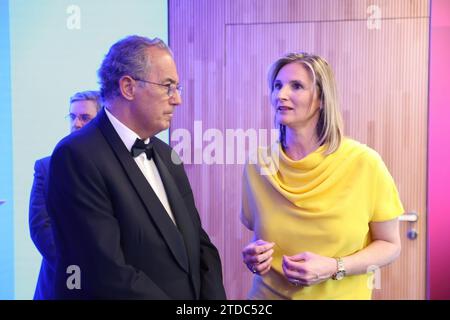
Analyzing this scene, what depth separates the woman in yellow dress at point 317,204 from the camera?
1.32 meters

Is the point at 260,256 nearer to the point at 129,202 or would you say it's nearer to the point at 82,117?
the point at 129,202

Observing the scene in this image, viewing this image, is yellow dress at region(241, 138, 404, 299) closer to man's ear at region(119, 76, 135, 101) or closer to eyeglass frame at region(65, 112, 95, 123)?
man's ear at region(119, 76, 135, 101)

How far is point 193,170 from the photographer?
224 centimetres

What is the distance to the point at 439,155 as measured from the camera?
1.95 meters

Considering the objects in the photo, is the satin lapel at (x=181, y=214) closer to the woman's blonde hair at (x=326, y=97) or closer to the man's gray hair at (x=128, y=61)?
the man's gray hair at (x=128, y=61)

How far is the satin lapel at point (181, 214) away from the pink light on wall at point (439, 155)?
1145mm

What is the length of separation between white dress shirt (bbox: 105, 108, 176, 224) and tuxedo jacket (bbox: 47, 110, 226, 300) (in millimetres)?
21

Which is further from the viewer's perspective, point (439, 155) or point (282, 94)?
point (439, 155)

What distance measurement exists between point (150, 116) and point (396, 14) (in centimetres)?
129

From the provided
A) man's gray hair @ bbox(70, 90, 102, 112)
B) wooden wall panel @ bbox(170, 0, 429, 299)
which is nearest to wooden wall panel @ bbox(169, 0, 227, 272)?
wooden wall panel @ bbox(170, 0, 429, 299)

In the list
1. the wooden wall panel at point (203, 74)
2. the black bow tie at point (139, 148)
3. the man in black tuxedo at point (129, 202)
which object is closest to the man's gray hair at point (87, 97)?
the wooden wall panel at point (203, 74)

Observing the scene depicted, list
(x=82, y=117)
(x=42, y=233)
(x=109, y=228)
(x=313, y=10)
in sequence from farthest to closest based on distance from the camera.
→ (x=313, y=10)
(x=82, y=117)
(x=42, y=233)
(x=109, y=228)

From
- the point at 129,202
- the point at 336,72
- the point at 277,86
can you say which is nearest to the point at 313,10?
the point at 336,72

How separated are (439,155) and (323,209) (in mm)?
871
